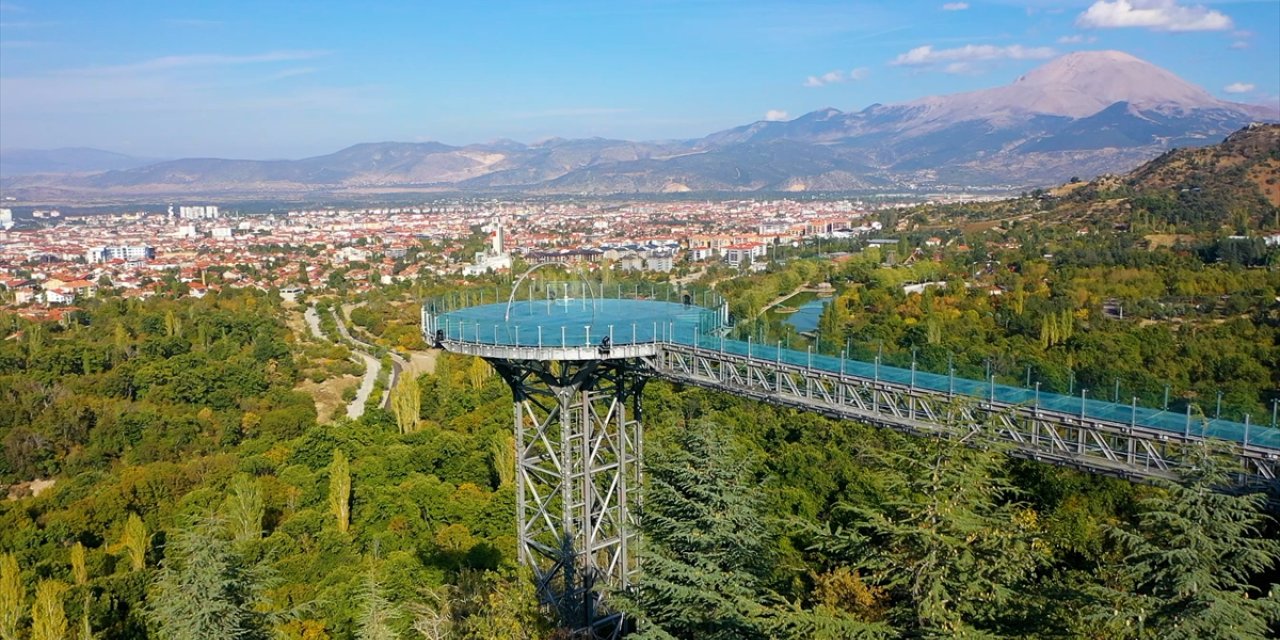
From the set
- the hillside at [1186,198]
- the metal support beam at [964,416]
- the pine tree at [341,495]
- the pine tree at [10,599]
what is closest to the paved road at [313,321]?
the pine tree at [341,495]

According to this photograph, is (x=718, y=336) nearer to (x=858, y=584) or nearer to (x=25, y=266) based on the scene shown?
(x=858, y=584)

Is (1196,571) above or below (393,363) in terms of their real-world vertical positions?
above

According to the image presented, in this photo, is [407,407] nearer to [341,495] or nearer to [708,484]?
[341,495]

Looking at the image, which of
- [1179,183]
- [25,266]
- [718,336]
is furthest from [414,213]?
[718,336]

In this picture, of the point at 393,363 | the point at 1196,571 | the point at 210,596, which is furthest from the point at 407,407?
the point at 1196,571

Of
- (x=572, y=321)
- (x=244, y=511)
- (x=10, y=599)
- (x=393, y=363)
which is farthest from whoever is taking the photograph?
(x=393, y=363)

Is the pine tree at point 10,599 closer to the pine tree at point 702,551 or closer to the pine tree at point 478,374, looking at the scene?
the pine tree at point 702,551
